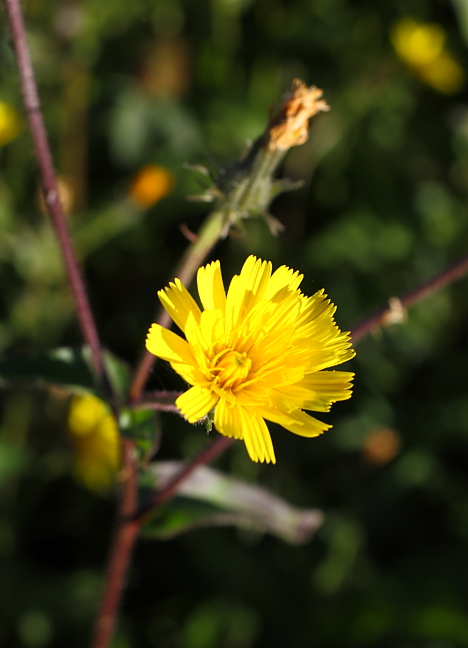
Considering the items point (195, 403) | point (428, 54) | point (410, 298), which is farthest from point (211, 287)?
point (428, 54)

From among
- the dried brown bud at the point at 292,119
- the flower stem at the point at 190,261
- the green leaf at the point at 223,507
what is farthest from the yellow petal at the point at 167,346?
the green leaf at the point at 223,507

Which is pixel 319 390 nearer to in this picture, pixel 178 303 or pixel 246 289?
pixel 246 289

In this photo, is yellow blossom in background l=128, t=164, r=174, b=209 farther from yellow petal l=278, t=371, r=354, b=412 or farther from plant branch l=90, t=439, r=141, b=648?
yellow petal l=278, t=371, r=354, b=412

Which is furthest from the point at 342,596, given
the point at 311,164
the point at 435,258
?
the point at 311,164

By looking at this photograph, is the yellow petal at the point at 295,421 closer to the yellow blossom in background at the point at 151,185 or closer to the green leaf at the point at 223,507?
the green leaf at the point at 223,507

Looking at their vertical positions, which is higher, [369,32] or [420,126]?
[369,32]

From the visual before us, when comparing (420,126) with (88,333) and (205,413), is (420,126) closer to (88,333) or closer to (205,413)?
(88,333)

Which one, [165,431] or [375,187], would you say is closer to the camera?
[165,431]
